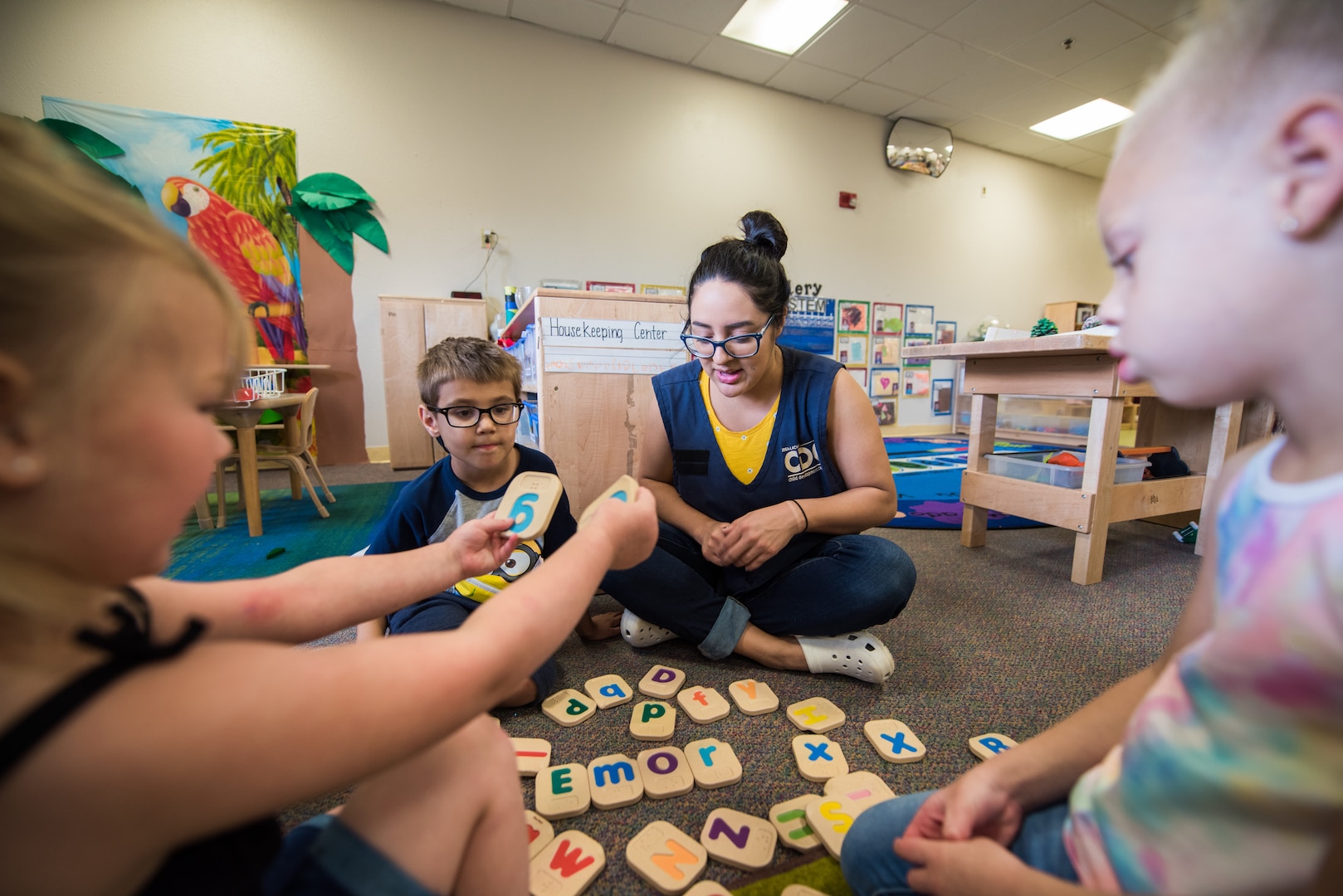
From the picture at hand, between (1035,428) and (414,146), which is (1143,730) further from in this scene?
(1035,428)

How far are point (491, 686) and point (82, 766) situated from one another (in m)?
0.19

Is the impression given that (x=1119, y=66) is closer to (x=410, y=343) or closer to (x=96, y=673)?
(x=410, y=343)

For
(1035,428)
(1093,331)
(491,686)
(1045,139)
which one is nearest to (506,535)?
(491,686)

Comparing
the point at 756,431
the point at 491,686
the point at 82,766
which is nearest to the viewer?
the point at 82,766

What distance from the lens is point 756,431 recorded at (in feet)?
3.88

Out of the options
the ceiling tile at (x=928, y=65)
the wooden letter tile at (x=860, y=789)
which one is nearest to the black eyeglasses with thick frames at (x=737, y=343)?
the wooden letter tile at (x=860, y=789)

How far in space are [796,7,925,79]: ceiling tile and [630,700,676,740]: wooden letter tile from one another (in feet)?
12.9

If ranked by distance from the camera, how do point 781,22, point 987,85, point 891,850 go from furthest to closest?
1. point 987,85
2. point 781,22
3. point 891,850

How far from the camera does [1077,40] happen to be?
→ 3.53 metres

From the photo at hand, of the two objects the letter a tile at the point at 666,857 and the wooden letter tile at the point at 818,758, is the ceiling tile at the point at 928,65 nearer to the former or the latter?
the wooden letter tile at the point at 818,758

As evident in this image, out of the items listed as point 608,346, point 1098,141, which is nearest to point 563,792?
point 608,346

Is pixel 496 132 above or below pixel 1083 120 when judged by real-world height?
below

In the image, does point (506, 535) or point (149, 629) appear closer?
point (149, 629)

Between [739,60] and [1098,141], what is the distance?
3578 mm
